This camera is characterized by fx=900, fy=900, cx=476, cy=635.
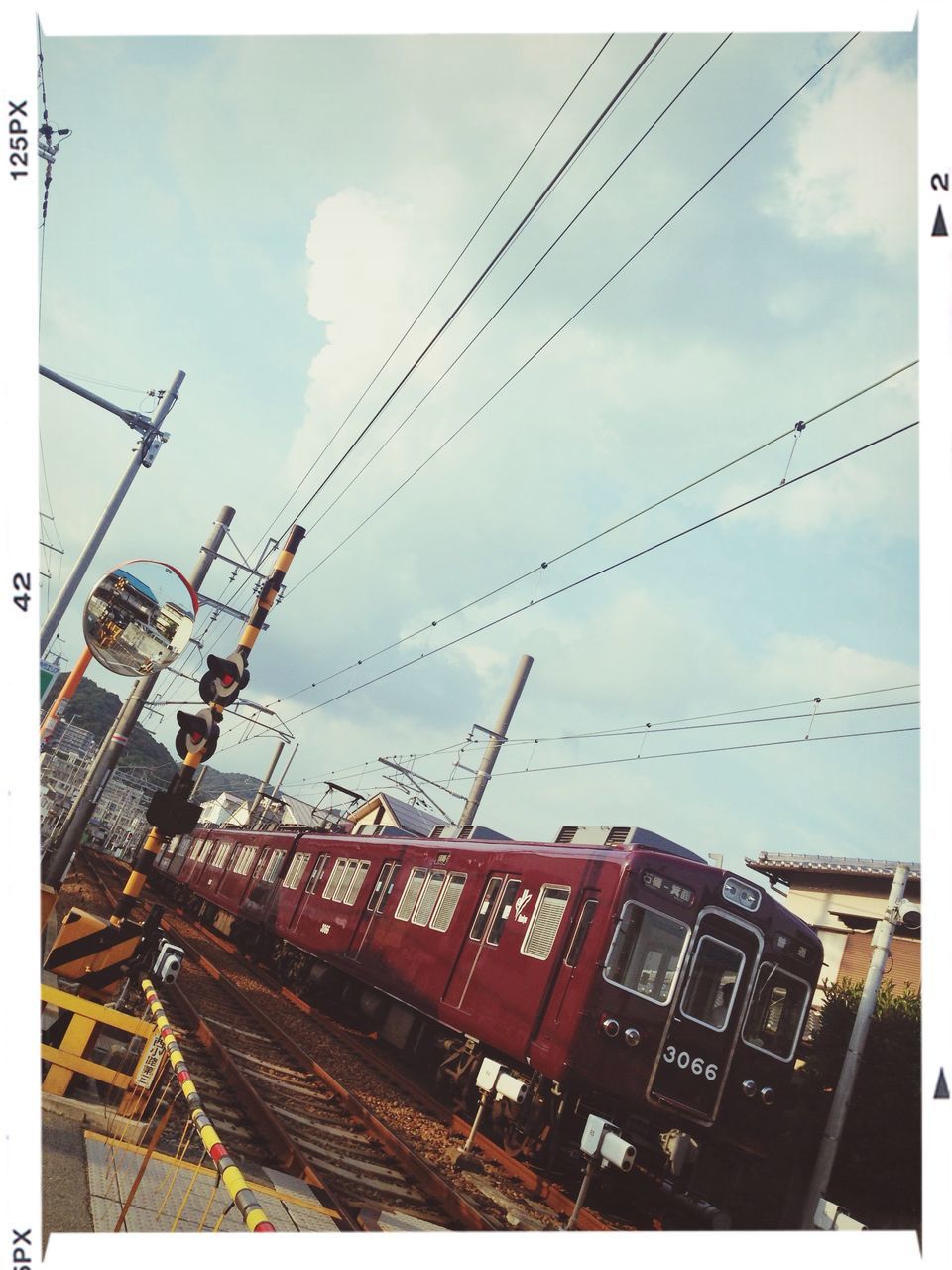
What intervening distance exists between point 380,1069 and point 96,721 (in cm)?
4157

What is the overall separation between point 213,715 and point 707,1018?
18.3ft

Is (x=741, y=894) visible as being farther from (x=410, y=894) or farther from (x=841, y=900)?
(x=841, y=900)

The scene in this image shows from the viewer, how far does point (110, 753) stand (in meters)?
13.9

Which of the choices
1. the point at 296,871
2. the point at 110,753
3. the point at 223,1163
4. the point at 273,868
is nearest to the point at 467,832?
the point at 296,871

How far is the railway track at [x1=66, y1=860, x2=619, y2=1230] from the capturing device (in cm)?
631

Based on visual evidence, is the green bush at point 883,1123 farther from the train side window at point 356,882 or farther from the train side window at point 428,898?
the train side window at point 356,882

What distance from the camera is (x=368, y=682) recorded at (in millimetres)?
21531

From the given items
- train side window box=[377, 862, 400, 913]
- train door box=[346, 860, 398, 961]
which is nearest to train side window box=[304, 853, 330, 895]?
train door box=[346, 860, 398, 961]

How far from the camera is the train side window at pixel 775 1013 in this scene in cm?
910

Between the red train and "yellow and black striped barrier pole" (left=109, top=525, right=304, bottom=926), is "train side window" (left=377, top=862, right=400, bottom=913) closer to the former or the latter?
→ the red train

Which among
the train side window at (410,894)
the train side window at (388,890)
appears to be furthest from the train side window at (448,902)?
the train side window at (388,890)

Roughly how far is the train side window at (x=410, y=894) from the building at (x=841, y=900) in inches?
291
